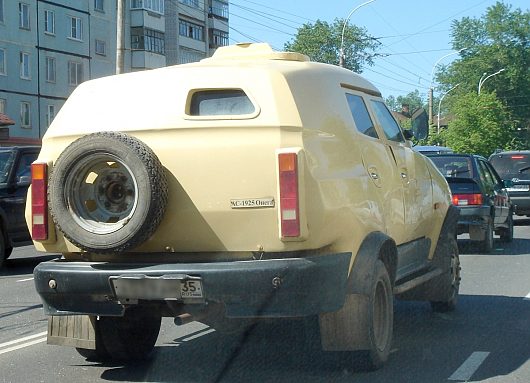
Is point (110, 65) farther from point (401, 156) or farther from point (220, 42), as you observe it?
point (401, 156)

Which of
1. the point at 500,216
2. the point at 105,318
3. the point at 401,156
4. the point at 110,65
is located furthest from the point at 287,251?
the point at 110,65

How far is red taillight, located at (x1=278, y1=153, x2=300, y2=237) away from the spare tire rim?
0.95 metres

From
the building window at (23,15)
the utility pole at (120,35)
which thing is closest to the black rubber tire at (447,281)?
the utility pole at (120,35)

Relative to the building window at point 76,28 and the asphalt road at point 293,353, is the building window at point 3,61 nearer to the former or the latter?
the building window at point 76,28

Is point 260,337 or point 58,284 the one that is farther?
point 260,337

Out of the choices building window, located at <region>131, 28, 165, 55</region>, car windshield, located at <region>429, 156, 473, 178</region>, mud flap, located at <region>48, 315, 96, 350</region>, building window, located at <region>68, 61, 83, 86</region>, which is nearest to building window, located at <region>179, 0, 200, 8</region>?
building window, located at <region>131, 28, 165, 55</region>

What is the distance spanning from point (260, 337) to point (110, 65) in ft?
172

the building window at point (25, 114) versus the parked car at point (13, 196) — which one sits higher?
the building window at point (25, 114)

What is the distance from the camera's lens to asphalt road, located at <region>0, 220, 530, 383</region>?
21.4 feet

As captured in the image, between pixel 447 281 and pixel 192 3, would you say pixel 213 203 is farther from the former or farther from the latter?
pixel 192 3

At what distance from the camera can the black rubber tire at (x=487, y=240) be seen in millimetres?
15891

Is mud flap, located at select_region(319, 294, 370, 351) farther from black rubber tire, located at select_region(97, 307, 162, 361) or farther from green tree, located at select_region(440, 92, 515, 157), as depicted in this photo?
green tree, located at select_region(440, 92, 515, 157)

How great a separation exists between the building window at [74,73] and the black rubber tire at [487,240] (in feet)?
138

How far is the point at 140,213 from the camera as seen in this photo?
223 inches
